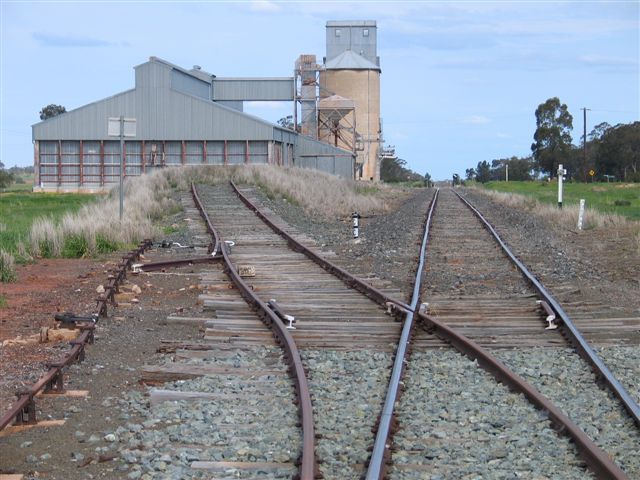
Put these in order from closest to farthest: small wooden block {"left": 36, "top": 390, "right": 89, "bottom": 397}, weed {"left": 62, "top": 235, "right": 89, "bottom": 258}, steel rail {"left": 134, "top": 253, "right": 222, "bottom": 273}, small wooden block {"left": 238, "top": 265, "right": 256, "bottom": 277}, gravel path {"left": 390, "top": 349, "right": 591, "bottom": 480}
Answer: gravel path {"left": 390, "top": 349, "right": 591, "bottom": 480}, small wooden block {"left": 36, "top": 390, "right": 89, "bottom": 397}, small wooden block {"left": 238, "top": 265, "right": 256, "bottom": 277}, steel rail {"left": 134, "top": 253, "right": 222, "bottom": 273}, weed {"left": 62, "top": 235, "right": 89, "bottom": 258}

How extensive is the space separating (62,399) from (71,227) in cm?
1278

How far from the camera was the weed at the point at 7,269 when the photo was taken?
47.7 ft

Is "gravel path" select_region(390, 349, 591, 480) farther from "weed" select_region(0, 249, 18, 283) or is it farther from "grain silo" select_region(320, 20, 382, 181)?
"grain silo" select_region(320, 20, 382, 181)

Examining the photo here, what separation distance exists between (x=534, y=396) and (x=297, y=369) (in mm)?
1890

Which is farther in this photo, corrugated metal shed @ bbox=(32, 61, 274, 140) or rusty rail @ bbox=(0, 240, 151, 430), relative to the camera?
corrugated metal shed @ bbox=(32, 61, 274, 140)

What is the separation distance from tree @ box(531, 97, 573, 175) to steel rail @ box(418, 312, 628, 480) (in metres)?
95.1

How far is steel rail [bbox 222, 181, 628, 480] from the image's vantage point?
5.52m

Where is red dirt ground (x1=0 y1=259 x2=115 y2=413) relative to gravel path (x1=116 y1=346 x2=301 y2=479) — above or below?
above

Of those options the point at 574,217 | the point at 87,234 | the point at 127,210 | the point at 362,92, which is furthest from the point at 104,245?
the point at 362,92

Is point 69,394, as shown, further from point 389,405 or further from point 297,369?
point 389,405

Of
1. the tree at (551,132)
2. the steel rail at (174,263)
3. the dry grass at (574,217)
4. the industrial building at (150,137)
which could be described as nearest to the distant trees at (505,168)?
the tree at (551,132)

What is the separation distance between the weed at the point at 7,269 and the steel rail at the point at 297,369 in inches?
128

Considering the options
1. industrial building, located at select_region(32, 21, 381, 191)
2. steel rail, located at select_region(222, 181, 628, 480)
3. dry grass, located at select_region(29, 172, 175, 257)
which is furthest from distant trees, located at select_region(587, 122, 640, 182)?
steel rail, located at select_region(222, 181, 628, 480)

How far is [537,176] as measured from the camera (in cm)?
12638
